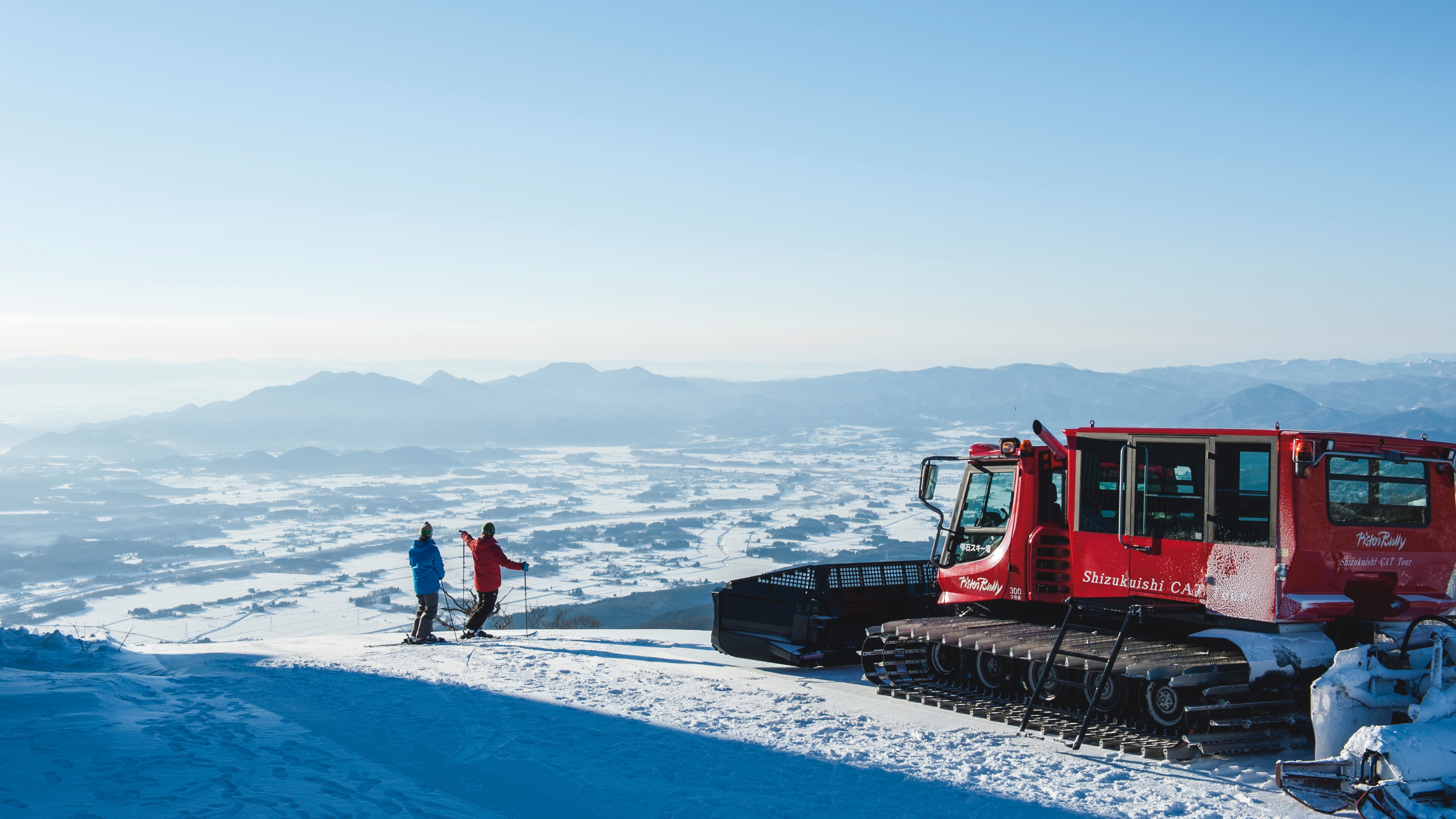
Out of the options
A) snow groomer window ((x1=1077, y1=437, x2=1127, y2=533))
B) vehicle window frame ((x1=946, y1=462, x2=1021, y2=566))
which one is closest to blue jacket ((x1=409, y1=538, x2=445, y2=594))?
vehicle window frame ((x1=946, y1=462, x2=1021, y2=566))

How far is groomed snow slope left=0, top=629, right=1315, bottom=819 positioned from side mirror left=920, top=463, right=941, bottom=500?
227 centimetres

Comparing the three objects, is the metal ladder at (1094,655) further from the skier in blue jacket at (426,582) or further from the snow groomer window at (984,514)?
the skier in blue jacket at (426,582)

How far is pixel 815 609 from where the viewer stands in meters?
11.6

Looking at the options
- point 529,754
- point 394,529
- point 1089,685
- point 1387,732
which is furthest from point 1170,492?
point 394,529

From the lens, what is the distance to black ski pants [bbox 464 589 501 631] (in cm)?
1477

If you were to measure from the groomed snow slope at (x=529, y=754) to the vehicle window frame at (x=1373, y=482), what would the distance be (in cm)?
220

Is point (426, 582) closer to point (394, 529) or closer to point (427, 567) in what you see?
point (427, 567)

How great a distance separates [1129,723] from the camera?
27.2 feet

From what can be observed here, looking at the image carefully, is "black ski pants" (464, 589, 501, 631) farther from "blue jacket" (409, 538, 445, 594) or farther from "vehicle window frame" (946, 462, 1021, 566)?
"vehicle window frame" (946, 462, 1021, 566)

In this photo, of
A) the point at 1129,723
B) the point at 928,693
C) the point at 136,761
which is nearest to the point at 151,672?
the point at 136,761

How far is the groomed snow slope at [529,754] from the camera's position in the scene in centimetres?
595

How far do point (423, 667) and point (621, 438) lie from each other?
619 ft

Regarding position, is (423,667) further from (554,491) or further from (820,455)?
(820,455)

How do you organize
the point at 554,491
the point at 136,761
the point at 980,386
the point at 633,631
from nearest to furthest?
the point at 136,761 < the point at 633,631 < the point at 554,491 < the point at 980,386
